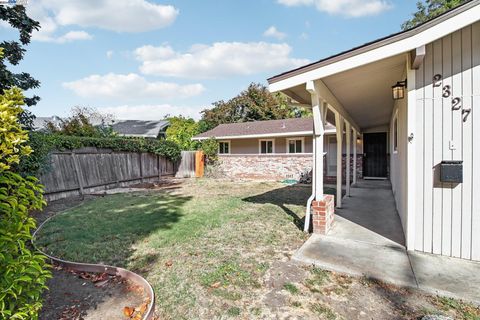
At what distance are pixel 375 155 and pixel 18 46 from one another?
607 inches

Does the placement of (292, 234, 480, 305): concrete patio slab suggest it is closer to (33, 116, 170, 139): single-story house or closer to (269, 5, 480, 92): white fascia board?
(269, 5, 480, 92): white fascia board

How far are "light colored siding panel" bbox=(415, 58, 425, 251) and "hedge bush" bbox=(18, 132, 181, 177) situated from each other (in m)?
8.84

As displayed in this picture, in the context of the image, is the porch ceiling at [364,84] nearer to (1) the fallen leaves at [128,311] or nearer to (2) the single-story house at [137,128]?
(1) the fallen leaves at [128,311]

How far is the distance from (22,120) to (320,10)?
38.6 feet

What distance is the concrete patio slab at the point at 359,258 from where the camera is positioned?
312 centimetres

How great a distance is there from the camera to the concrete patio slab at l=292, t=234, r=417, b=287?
3.12m

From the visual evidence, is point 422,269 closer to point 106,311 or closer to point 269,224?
point 269,224

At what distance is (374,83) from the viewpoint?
5379 millimetres

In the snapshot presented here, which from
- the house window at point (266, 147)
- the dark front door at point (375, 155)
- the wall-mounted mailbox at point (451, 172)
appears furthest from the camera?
the house window at point (266, 147)

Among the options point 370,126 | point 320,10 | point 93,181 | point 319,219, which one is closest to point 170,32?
point 320,10

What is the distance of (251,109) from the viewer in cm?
2923

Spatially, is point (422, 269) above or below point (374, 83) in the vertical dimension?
below

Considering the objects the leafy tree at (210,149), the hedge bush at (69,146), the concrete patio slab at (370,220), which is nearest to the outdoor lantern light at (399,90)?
the concrete patio slab at (370,220)

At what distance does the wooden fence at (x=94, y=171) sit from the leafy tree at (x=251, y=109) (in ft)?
49.2
